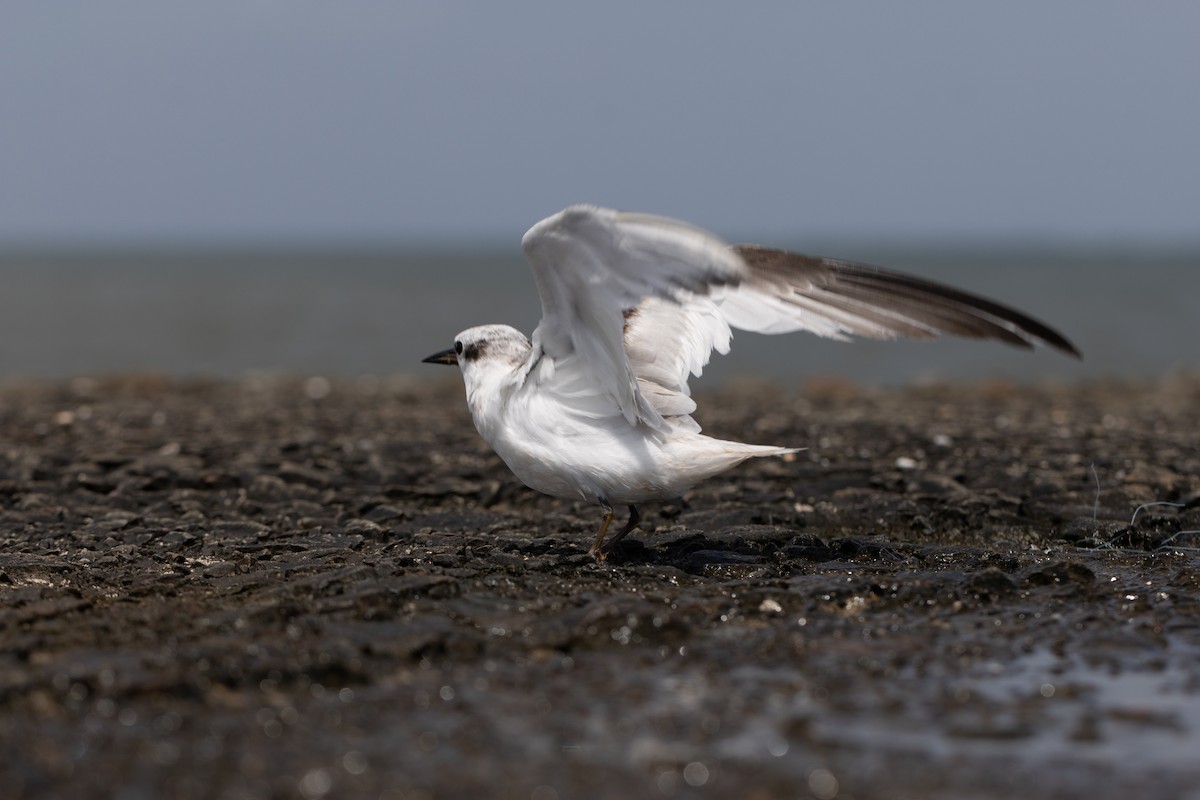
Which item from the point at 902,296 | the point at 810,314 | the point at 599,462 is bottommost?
the point at 599,462

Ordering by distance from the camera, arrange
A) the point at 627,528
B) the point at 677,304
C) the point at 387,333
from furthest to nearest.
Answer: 1. the point at 387,333
2. the point at 627,528
3. the point at 677,304

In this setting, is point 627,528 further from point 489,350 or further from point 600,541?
point 489,350

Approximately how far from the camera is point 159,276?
60.6 metres

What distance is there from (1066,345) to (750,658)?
75.4 inches

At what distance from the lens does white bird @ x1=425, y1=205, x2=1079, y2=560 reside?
546cm

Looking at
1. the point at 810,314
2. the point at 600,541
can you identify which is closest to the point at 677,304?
the point at 810,314

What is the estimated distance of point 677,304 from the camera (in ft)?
18.4

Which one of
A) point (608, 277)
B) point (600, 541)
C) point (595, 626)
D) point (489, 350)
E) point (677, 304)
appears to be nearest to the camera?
point (595, 626)

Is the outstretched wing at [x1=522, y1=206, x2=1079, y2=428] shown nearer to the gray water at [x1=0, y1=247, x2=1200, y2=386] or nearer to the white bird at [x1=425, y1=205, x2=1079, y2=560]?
the white bird at [x1=425, y1=205, x2=1079, y2=560]

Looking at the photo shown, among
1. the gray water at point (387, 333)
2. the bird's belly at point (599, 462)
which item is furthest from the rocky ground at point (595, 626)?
the gray water at point (387, 333)

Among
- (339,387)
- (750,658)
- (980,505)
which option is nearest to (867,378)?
(339,387)

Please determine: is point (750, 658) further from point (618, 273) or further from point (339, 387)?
point (339, 387)

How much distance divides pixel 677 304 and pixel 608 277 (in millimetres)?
439

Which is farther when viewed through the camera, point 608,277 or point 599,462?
point 599,462
